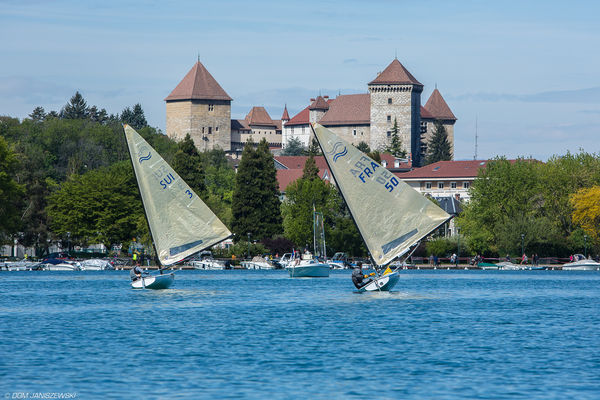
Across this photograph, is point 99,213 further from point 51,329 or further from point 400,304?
point 51,329

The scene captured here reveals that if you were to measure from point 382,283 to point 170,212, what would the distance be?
11.3m

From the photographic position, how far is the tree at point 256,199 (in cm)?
12700

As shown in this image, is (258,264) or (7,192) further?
(258,264)

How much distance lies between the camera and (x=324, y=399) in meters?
26.1

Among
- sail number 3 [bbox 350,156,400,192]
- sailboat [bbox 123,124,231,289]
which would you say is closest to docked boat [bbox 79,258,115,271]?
sailboat [bbox 123,124,231,289]

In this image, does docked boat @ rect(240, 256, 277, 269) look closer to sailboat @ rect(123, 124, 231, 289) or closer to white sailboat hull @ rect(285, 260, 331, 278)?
white sailboat hull @ rect(285, 260, 331, 278)

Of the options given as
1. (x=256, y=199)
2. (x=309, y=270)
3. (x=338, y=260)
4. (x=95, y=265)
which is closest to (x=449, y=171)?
(x=338, y=260)

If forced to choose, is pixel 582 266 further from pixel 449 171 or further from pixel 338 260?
pixel 449 171

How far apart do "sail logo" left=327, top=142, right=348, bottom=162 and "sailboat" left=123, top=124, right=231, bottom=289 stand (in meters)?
7.45

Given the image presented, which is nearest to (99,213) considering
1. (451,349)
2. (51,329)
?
(51,329)

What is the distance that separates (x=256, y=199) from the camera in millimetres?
126938

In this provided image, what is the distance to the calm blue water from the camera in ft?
91.9

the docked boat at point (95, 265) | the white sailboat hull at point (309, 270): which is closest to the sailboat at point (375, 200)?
the white sailboat hull at point (309, 270)

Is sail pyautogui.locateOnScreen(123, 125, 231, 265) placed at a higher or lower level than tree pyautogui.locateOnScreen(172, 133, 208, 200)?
lower
